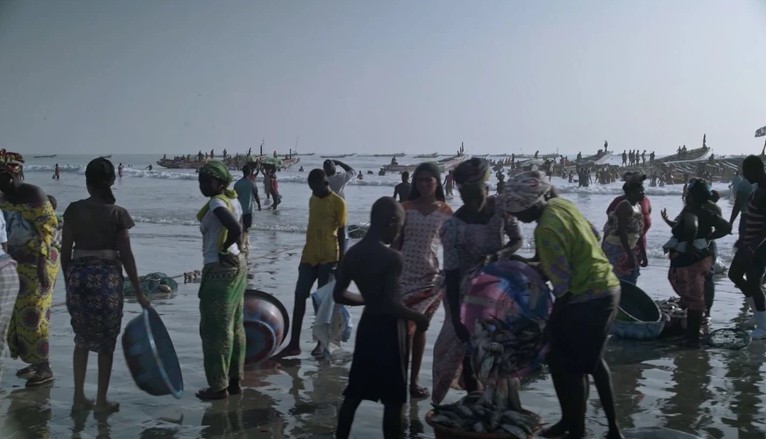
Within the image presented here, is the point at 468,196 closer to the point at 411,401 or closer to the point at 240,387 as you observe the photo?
the point at 411,401

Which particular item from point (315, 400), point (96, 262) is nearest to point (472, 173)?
point (315, 400)

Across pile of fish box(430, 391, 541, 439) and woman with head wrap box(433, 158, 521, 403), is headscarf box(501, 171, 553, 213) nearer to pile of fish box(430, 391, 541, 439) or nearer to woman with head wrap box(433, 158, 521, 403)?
woman with head wrap box(433, 158, 521, 403)

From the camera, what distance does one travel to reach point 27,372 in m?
5.97

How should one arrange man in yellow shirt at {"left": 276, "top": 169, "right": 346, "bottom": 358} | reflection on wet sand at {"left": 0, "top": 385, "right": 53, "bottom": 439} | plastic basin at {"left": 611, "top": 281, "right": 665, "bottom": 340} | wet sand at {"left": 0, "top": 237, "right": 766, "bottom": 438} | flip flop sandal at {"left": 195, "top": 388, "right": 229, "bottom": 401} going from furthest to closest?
1. plastic basin at {"left": 611, "top": 281, "right": 665, "bottom": 340}
2. man in yellow shirt at {"left": 276, "top": 169, "right": 346, "bottom": 358}
3. flip flop sandal at {"left": 195, "top": 388, "right": 229, "bottom": 401}
4. wet sand at {"left": 0, "top": 237, "right": 766, "bottom": 438}
5. reflection on wet sand at {"left": 0, "top": 385, "right": 53, "bottom": 439}

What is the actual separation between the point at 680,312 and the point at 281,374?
425cm

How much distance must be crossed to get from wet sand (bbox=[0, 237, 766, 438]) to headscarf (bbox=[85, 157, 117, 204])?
152 centimetres

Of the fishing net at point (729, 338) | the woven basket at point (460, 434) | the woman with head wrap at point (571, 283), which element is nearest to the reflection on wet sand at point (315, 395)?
the woven basket at point (460, 434)

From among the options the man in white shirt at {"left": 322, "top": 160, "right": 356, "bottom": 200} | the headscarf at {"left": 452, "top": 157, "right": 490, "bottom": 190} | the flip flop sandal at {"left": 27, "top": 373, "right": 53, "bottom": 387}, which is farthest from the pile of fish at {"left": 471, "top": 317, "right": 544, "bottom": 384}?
the man in white shirt at {"left": 322, "top": 160, "right": 356, "bottom": 200}

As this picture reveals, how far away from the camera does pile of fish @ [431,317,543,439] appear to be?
411 cm

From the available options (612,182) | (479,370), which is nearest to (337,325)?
(479,370)

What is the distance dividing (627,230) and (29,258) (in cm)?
573

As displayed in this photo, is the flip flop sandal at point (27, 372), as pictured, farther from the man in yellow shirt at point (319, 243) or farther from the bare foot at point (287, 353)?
the man in yellow shirt at point (319, 243)

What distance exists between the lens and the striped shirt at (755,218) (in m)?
7.28

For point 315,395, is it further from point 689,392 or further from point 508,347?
point 689,392
